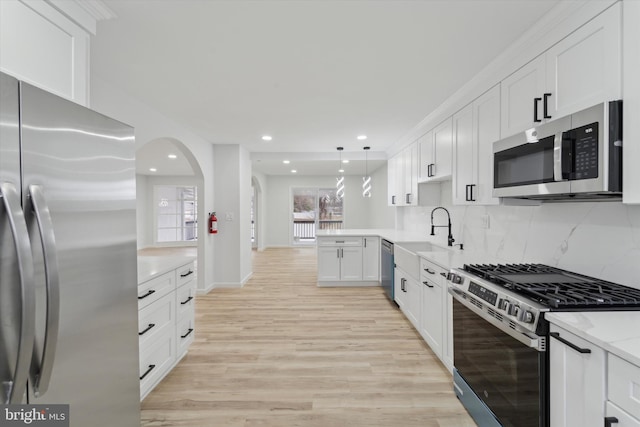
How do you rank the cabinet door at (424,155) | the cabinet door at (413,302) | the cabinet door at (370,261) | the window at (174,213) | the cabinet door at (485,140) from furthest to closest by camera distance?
1. the window at (174,213)
2. the cabinet door at (370,261)
3. the cabinet door at (424,155)
4. the cabinet door at (413,302)
5. the cabinet door at (485,140)

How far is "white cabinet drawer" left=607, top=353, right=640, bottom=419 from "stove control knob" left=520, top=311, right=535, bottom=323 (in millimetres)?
304

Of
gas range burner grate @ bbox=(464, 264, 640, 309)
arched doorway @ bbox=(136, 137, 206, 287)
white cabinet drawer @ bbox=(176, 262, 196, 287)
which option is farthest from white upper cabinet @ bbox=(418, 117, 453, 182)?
arched doorway @ bbox=(136, 137, 206, 287)

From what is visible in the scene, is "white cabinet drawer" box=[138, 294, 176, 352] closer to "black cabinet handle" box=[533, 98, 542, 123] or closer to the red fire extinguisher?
the red fire extinguisher

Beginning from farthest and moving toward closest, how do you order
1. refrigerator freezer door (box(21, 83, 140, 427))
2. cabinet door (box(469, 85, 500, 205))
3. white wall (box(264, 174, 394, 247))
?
1. white wall (box(264, 174, 394, 247))
2. cabinet door (box(469, 85, 500, 205))
3. refrigerator freezer door (box(21, 83, 140, 427))

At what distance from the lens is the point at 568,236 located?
1909mm

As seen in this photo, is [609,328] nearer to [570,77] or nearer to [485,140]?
[570,77]

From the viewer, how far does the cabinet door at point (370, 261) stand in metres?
5.06

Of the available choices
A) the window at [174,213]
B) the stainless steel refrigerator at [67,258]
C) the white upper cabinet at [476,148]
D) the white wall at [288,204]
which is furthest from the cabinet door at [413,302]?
the window at [174,213]

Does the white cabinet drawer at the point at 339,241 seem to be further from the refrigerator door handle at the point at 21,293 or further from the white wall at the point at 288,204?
the white wall at the point at 288,204

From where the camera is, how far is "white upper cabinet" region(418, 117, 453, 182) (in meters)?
3.14

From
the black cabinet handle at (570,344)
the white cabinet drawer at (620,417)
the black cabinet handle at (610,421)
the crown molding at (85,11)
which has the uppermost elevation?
the crown molding at (85,11)

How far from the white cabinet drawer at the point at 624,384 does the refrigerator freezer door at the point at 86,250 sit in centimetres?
189

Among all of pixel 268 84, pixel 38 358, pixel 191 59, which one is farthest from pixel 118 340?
pixel 268 84

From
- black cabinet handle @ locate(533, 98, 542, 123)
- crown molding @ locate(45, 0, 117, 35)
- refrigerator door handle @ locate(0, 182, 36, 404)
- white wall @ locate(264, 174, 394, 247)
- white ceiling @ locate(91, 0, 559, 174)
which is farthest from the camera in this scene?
white wall @ locate(264, 174, 394, 247)
